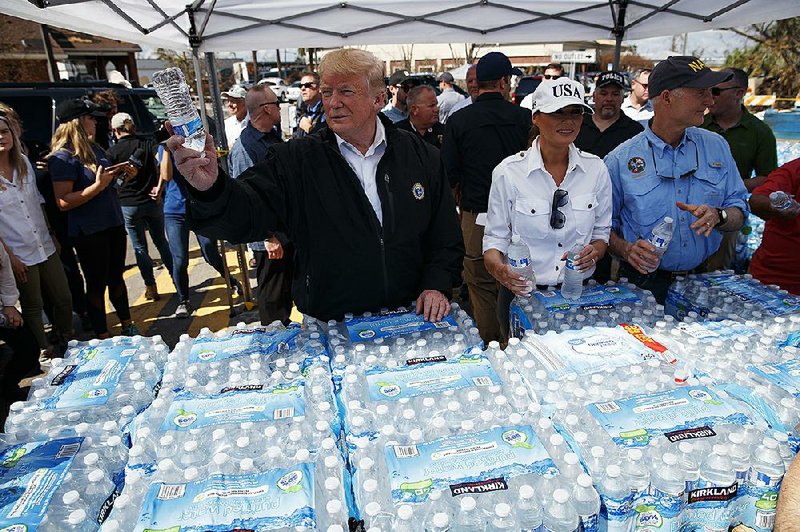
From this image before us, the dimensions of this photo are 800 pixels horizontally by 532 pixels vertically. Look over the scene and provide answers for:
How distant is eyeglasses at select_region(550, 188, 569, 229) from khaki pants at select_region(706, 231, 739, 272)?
239cm

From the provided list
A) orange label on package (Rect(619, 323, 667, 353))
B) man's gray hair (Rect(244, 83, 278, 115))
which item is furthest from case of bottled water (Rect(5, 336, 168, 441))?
man's gray hair (Rect(244, 83, 278, 115))

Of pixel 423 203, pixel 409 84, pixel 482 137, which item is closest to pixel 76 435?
pixel 423 203

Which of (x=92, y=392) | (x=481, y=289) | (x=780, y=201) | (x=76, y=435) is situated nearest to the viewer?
(x=76, y=435)

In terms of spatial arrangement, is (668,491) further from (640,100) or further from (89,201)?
(640,100)

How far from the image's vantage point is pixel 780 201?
3109mm

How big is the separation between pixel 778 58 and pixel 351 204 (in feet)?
102

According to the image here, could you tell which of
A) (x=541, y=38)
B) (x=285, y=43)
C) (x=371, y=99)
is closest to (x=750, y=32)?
(x=541, y=38)

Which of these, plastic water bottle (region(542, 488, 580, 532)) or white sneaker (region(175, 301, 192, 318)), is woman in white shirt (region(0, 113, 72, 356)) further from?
plastic water bottle (region(542, 488, 580, 532))

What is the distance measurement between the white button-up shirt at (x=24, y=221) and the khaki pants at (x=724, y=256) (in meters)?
5.89

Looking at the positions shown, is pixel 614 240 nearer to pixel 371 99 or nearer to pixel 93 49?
pixel 371 99

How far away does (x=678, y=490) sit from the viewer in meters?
1.55

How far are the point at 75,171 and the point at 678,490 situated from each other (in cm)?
535

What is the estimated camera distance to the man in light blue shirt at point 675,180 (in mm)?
3078

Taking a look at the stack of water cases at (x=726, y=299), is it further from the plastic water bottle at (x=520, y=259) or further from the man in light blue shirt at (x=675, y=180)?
the plastic water bottle at (x=520, y=259)
